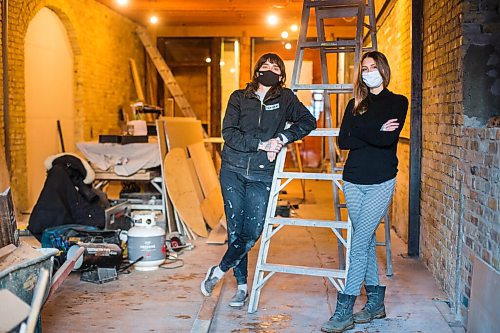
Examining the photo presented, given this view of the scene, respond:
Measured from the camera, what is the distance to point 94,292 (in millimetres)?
4594

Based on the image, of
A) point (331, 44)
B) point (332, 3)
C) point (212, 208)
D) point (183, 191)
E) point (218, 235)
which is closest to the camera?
point (331, 44)

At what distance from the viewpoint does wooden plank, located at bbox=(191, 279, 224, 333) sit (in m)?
3.72

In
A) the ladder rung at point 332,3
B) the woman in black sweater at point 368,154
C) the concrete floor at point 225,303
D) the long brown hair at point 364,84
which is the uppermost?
the ladder rung at point 332,3

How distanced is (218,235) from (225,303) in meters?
2.27

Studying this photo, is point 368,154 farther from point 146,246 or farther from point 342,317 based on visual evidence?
point 146,246

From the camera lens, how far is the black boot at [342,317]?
371cm

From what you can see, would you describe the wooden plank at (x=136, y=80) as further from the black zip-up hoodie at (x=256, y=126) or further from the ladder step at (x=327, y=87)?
the black zip-up hoodie at (x=256, y=126)

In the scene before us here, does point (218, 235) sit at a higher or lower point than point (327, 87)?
lower

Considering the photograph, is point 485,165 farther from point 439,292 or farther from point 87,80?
point 87,80

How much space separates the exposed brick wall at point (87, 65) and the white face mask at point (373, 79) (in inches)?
210

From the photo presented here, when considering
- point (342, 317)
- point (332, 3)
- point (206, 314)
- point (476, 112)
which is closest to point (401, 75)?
point (332, 3)

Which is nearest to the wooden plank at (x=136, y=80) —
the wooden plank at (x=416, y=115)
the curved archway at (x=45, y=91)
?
the curved archway at (x=45, y=91)

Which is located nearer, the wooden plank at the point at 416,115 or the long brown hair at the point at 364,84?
the long brown hair at the point at 364,84

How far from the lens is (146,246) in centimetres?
523
